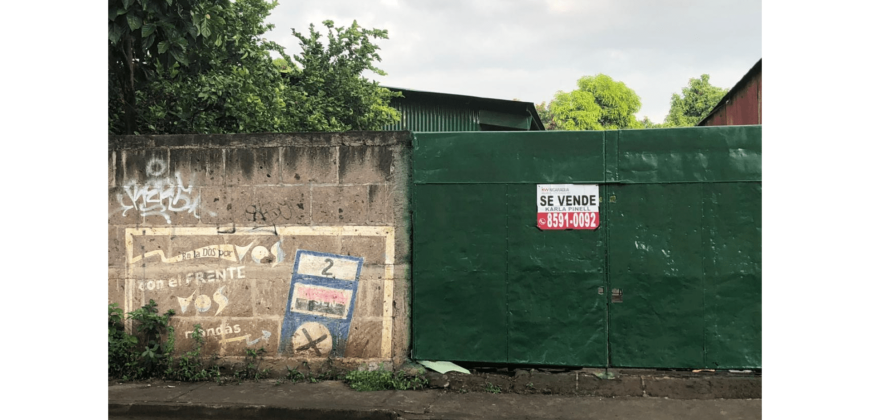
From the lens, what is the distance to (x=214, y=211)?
266 inches

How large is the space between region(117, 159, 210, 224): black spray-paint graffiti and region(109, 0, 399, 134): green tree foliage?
1.31 meters

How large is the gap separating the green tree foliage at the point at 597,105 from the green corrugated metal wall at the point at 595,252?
35421 mm

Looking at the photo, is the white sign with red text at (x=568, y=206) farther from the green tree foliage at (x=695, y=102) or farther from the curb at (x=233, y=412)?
the green tree foliage at (x=695, y=102)

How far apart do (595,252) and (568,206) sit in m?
0.53

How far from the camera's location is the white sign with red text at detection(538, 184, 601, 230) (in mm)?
6254

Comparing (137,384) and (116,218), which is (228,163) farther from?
(137,384)

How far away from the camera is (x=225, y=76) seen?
1038 centimetres

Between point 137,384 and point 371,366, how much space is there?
7.99ft

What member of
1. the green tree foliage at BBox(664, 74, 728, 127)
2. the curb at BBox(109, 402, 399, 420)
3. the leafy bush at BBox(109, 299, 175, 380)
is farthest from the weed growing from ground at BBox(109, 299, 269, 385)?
the green tree foliage at BBox(664, 74, 728, 127)

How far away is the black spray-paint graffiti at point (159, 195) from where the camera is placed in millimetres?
6797

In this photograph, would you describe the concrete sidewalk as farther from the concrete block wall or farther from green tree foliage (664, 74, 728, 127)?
green tree foliage (664, 74, 728, 127)

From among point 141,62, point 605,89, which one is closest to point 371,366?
point 141,62

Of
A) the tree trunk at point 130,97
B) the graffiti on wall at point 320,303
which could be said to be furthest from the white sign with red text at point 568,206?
the tree trunk at point 130,97

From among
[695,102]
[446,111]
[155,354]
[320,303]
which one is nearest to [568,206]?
[320,303]
